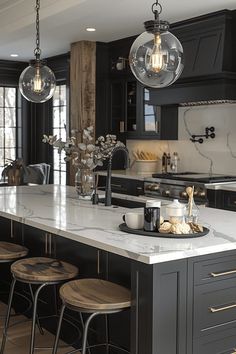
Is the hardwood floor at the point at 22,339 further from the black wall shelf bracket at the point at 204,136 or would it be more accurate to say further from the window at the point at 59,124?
the window at the point at 59,124

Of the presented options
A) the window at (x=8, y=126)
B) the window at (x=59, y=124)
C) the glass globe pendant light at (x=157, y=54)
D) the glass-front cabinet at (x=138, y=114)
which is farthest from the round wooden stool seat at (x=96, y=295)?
the window at (x=8, y=126)

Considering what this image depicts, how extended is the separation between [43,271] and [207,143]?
3.61 meters

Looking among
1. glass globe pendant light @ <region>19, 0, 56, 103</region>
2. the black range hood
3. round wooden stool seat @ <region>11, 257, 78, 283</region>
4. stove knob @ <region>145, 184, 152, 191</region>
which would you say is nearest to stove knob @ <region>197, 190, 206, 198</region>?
stove knob @ <region>145, 184, 152, 191</region>

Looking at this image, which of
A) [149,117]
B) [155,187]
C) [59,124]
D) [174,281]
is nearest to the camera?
[174,281]

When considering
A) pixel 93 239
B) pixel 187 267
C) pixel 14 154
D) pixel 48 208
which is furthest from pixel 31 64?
pixel 14 154

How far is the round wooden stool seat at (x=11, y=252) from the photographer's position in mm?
3533

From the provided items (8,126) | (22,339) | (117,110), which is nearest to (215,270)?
(22,339)

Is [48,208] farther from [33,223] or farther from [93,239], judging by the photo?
[93,239]

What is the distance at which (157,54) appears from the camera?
2863mm

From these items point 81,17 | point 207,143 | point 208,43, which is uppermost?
point 81,17

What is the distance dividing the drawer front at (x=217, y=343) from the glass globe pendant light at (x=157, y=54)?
4.58ft

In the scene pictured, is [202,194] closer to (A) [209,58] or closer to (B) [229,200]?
(B) [229,200]

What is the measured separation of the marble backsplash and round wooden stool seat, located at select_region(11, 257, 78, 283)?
3.19 metres

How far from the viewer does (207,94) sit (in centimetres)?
561
